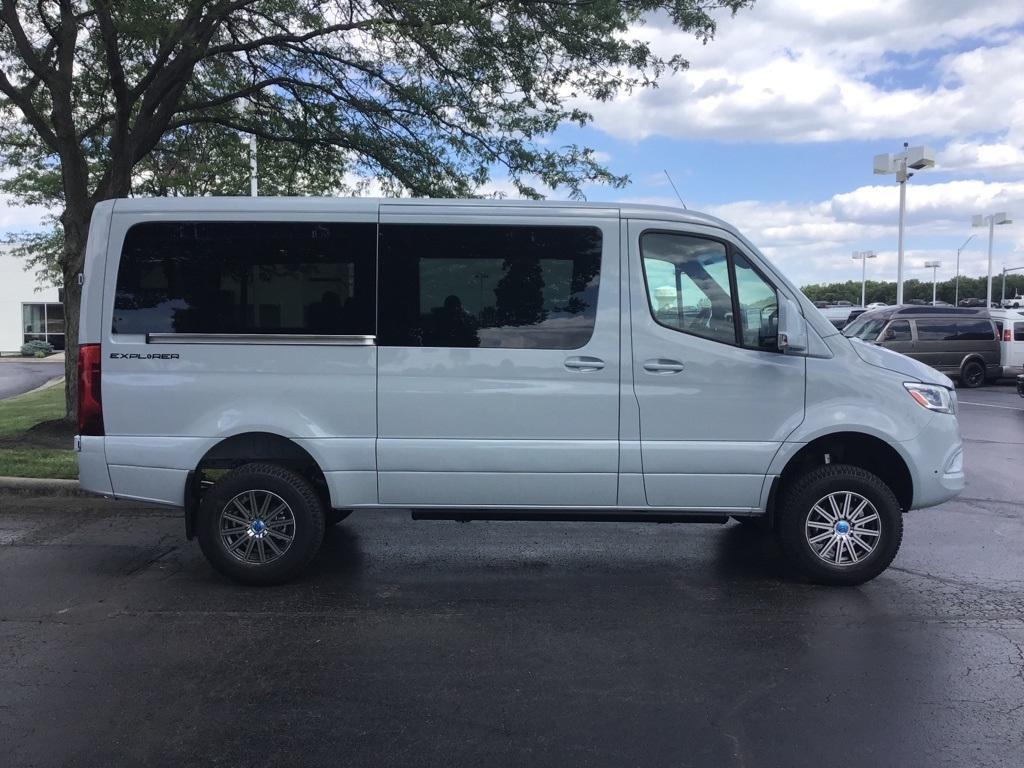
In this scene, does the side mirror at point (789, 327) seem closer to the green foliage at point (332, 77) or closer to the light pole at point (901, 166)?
the green foliage at point (332, 77)

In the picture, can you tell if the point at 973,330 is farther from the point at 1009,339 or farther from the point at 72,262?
the point at 72,262

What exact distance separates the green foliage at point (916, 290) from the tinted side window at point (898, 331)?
81141 millimetres

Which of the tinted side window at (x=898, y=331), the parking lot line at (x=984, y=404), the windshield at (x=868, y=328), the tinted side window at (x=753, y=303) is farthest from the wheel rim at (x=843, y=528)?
the tinted side window at (x=898, y=331)

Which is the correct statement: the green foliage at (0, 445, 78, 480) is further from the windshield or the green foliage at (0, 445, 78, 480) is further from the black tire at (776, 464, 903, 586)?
the windshield

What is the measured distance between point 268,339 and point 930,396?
4.25m

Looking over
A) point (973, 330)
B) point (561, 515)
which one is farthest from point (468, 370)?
point (973, 330)

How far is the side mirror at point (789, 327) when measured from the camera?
5.20 metres

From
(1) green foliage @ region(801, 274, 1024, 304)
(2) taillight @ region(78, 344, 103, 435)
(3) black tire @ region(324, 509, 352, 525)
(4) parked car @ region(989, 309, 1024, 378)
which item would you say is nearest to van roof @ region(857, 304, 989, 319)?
(4) parked car @ region(989, 309, 1024, 378)

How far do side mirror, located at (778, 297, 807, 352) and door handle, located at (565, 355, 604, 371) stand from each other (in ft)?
3.72

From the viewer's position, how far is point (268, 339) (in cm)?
527

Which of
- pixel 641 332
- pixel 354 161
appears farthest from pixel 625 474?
pixel 354 161

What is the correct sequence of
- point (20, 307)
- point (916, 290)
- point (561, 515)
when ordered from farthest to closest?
point (916, 290) → point (20, 307) → point (561, 515)

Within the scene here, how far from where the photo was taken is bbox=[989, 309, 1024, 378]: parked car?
20.6 metres

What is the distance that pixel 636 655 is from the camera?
4367 mm
